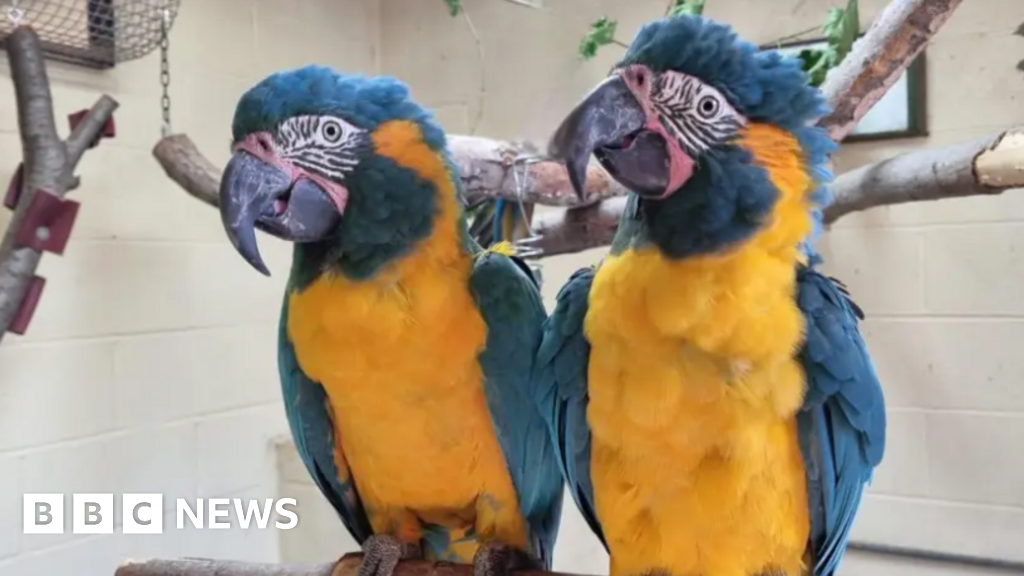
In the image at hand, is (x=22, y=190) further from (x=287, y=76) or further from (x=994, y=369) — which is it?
(x=994, y=369)

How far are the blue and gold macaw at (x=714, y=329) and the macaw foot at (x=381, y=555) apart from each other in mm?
306

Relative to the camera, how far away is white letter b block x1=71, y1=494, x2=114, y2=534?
1.89 metres

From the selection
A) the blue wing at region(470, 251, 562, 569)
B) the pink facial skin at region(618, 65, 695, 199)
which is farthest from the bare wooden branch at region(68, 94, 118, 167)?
the pink facial skin at region(618, 65, 695, 199)

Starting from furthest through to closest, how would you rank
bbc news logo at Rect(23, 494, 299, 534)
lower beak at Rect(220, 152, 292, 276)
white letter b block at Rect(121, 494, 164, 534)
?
white letter b block at Rect(121, 494, 164, 534)
bbc news logo at Rect(23, 494, 299, 534)
lower beak at Rect(220, 152, 292, 276)

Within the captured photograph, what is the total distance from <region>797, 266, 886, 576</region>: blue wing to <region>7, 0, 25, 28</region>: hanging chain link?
4.61ft

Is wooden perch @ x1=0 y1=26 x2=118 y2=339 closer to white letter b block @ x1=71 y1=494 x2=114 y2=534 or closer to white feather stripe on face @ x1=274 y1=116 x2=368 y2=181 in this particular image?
white letter b block @ x1=71 y1=494 x2=114 y2=534

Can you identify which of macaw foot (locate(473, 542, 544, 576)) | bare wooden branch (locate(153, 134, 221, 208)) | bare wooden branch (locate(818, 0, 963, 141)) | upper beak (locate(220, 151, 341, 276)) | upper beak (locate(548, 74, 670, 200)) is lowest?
macaw foot (locate(473, 542, 544, 576))

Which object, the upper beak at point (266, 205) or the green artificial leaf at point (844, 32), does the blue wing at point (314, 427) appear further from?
the green artificial leaf at point (844, 32)

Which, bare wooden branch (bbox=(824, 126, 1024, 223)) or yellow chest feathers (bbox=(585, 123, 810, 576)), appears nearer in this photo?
yellow chest feathers (bbox=(585, 123, 810, 576))

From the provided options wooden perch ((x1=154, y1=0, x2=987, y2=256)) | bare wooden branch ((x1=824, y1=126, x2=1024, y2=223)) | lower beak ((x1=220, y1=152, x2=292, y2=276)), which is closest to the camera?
lower beak ((x1=220, y1=152, x2=292, y2=276))

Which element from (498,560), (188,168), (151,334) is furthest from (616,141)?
(151,334)

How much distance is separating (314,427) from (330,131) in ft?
1.26

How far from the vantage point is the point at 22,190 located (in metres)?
1.60

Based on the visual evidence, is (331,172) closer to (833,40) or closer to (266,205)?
(266,205)
